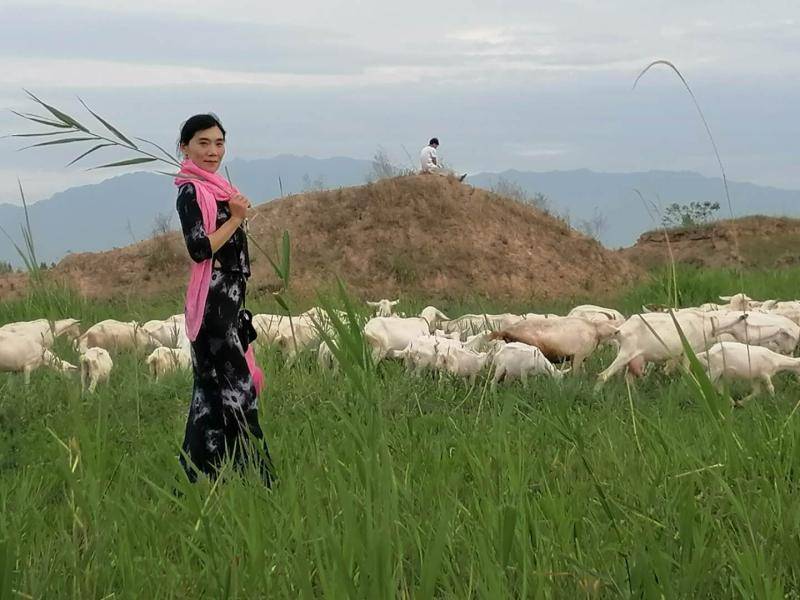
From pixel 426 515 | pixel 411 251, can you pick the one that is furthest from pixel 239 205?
pixel 411 251

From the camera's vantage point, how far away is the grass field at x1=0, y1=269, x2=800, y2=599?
8.07ft

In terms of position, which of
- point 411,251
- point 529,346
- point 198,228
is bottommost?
point 411,251

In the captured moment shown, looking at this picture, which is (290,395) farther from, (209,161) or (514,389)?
(209,161)

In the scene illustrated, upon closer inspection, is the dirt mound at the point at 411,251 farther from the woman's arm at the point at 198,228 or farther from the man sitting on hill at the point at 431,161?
the woman's arm at the point at 198,228

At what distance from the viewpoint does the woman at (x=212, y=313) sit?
4594 mm

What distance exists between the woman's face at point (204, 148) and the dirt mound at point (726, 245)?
1796 centimetres

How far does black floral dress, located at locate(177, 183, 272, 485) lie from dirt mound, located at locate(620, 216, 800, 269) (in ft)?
58.4

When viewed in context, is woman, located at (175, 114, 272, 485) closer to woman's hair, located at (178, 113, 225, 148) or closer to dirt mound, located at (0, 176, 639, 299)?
woman's hair, located at (178, 113, 225, 148)

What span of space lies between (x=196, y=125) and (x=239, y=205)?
0.77m

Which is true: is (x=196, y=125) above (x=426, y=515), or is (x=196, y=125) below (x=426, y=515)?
above

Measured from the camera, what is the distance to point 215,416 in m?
4.85

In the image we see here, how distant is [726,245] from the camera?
883 inches

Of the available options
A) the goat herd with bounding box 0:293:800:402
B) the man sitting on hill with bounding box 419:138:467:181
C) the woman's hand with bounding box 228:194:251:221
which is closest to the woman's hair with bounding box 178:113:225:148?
the woman's hand with bounding box 228:194:251:221

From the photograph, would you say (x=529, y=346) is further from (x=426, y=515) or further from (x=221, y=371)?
(x=426, y=515)
